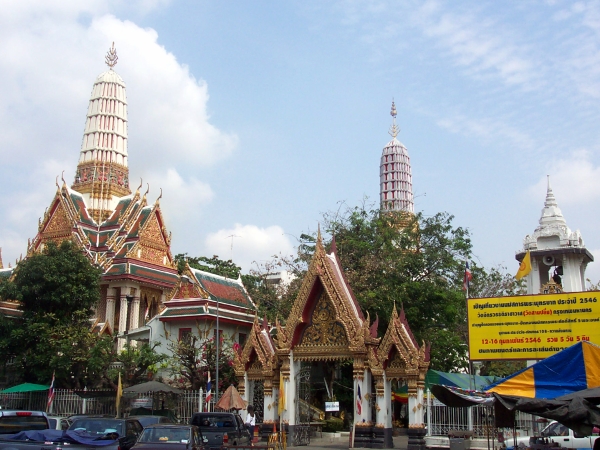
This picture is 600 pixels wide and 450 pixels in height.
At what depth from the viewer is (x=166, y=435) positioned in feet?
48.2

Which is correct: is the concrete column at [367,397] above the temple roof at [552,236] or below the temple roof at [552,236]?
below

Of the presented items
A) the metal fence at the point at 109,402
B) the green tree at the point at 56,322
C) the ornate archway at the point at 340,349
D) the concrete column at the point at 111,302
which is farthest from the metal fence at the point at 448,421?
the concrete column at the point at 111,302

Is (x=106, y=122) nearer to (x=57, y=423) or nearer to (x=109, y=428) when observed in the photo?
(x=57, y=423)

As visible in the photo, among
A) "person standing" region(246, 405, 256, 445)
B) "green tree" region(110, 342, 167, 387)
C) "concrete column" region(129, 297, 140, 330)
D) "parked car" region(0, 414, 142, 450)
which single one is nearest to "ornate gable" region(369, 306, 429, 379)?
"person standing" region(246, 405, 256, 445)

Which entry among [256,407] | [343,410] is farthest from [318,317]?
[343,410]

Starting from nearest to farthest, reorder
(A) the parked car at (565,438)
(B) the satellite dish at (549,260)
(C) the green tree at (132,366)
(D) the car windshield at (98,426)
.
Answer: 1. (D) the car windshield at (98,426)
2. (A) the parked car at (565,438)
3. (B) the satellite dish at (549,260)
4. (C) the green tree at (132,366)

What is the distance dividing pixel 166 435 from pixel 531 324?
37.7ft

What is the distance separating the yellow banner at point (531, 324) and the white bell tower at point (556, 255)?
317 inches

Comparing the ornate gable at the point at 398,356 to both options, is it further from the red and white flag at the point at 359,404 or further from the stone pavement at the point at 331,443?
the stone pavement at the point at 331,443

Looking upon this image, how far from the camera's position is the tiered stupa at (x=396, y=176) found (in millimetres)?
75938

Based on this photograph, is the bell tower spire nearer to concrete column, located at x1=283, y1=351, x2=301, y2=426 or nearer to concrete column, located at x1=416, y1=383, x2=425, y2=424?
concrete column, located at x1=283, y1=351, x2=301, y2=426

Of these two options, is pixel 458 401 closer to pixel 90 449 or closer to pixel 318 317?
pixel 90 449

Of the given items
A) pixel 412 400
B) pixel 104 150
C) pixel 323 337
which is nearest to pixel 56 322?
pixel 323 337

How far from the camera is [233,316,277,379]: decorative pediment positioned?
24250 millimetres
